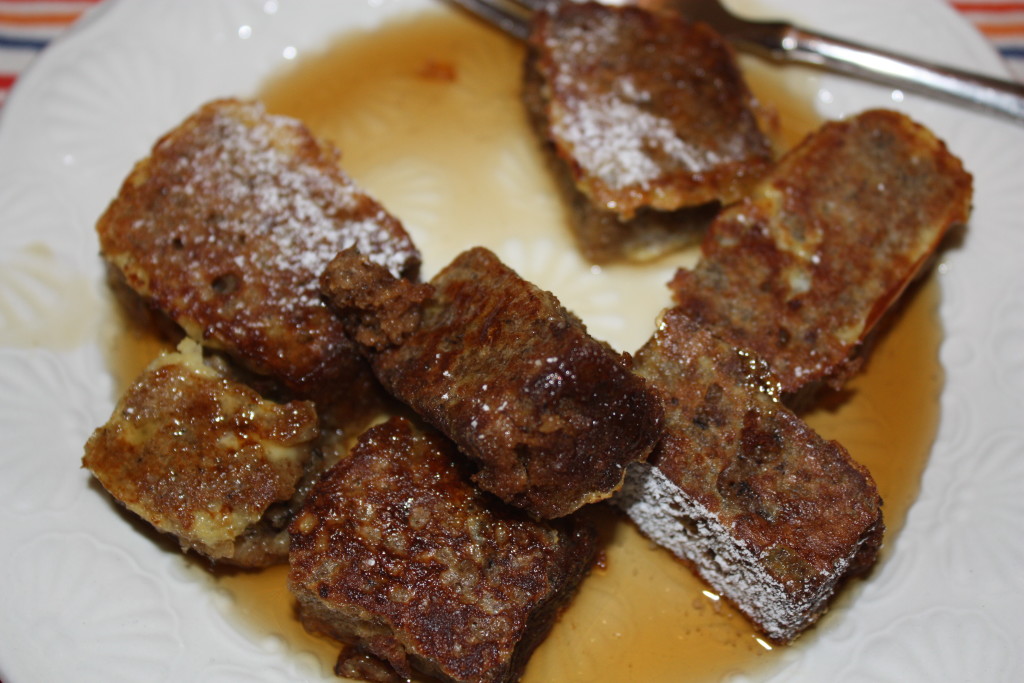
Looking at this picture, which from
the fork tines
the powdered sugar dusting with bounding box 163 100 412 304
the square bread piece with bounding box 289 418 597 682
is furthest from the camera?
the fork tines

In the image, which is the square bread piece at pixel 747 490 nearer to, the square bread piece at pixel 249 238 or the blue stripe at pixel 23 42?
the square bread piece at pixel 249 238

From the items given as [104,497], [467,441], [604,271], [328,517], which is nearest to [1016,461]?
[604,271]

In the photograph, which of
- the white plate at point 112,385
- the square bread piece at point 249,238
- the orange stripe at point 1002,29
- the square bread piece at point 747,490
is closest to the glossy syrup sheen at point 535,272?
the white plate at point 112,385

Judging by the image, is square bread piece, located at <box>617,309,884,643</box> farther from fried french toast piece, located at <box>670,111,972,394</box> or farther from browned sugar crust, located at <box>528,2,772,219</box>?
browned sugar crust, located at <box>528,2,772,219</box>

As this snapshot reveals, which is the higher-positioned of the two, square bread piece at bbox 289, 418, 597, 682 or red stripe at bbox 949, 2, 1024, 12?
red stripe at bbox 949, 2, 1024, 12

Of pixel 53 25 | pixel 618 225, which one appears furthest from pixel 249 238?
pixel 53 25

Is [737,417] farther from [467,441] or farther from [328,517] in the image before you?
[328,517]

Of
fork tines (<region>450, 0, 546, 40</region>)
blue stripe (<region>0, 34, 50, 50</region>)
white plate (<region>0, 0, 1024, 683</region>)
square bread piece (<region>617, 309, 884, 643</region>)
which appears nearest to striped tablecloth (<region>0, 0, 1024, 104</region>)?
blue stripe (<region>0, 34, 50, 50</region>)
